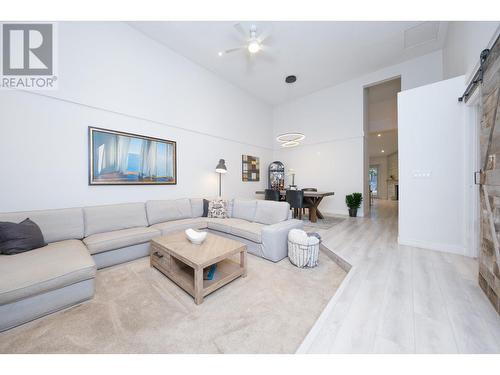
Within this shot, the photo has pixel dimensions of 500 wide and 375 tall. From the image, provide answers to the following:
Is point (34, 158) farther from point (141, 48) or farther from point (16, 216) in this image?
point (141, 48)

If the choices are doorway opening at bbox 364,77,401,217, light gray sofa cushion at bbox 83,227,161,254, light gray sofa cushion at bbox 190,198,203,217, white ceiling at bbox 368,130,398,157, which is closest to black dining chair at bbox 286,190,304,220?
light gray sofa cushion at bbox 190,198,203,217

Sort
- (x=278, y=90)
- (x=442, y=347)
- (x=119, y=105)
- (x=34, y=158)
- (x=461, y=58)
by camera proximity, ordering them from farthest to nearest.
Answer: (x=278, y=90) < (x=119, y=105) < (x=461, y=58) < (x=34, y=158) < (x=442, y=347)

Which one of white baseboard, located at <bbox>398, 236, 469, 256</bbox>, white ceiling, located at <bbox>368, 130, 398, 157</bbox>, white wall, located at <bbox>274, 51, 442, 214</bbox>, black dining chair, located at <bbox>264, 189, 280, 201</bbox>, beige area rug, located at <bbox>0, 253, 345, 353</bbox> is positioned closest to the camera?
beige area rug, located at <bbox>0, 253, 345, 353</bbox>

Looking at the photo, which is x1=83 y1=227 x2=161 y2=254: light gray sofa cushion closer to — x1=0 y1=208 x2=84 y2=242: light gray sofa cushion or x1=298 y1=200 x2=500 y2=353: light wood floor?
x1=0 y1=208 x2=84 y2=242: light gray sofa cushion

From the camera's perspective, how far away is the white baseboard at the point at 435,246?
7.91 ft

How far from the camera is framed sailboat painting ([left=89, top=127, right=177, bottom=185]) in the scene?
284 centimetres

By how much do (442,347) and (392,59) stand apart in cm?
562

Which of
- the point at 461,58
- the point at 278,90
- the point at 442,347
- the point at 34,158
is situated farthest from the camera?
the point at 278,90

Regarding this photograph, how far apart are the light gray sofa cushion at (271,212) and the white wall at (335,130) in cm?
323

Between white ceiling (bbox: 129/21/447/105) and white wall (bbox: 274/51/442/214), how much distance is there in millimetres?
342

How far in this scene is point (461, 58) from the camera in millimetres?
2611

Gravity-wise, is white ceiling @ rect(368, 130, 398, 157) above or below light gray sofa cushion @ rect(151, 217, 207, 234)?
above

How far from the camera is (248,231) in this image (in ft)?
8.91

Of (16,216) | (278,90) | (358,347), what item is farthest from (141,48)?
(358,347)
